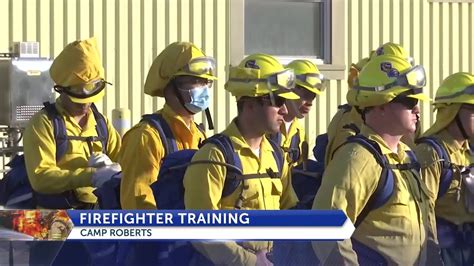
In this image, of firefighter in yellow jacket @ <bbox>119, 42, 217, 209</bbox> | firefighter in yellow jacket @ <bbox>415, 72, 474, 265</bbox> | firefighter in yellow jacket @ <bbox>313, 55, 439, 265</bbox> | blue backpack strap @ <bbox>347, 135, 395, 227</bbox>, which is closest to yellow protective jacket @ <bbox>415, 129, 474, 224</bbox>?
firefighter in yellow jacket @ <bbox>415, 72, 474, 265</bbox>

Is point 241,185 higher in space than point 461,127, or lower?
lower

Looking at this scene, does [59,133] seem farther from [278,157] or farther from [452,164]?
[452,164]

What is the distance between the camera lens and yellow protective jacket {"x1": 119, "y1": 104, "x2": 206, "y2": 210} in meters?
5.71

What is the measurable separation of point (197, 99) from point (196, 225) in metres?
2.31

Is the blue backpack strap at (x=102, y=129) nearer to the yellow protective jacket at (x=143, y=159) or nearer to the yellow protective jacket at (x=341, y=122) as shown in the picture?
the yellow protective jacket at (x=143, y=159)

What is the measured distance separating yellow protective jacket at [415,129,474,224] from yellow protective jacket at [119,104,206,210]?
1.23m

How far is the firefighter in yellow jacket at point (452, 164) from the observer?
5531mm

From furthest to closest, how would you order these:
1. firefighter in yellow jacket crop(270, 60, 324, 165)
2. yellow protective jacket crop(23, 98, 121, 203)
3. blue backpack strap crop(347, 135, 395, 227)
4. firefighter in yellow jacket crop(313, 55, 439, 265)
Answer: firefighter in yellow jacket crop(270, 60, 324, 165)
yellow protective jacket crop(23, 98, 121, 203)
blue backpack strap crop(347, 135, 395, 227)
firefighter in yellow jacket crop(313, 55, 439, 265)

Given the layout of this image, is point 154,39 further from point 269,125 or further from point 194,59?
point 269,125

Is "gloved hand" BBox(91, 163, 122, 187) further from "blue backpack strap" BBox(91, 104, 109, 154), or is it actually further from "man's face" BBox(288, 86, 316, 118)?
"man's face" BBox(288, 86, 316, 118)

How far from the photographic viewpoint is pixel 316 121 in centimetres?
1284

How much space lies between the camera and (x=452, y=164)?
579cm

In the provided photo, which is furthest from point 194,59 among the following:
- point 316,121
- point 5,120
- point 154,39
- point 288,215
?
point 316,121

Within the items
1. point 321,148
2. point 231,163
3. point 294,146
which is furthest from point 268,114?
point 321,148
